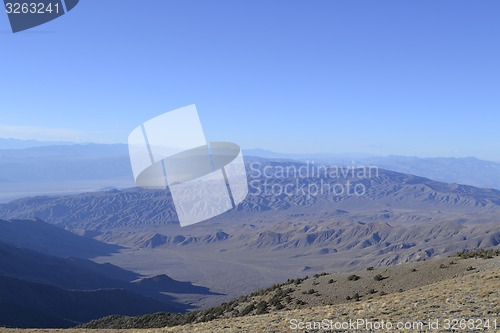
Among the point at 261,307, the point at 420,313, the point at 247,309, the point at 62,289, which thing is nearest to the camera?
the point at 420,313

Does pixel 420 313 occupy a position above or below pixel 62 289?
above

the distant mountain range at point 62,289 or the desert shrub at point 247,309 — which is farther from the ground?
the desert shrub at point 247,309

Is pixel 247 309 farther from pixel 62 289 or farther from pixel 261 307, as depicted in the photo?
pixel 62 289

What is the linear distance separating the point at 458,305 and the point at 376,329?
9.79 ft

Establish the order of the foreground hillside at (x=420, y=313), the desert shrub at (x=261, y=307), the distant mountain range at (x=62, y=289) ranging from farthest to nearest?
the distant mountain range at (x=62, y=289)
the desert shrub at (x=261, y=307)
the foreground hillside at (x=420, y=313)

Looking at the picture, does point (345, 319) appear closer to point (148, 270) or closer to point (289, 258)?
point (148, 270)

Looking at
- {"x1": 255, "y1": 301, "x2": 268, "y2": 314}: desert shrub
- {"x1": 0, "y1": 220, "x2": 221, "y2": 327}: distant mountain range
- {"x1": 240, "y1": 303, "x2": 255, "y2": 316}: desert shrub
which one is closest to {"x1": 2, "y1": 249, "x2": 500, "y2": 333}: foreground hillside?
{"x1": 255, "y1": 301, "x2": 268, "y2": 314}: desert shrub

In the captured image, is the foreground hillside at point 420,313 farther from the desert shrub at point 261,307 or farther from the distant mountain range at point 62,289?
the distant mountain range at point 62,289

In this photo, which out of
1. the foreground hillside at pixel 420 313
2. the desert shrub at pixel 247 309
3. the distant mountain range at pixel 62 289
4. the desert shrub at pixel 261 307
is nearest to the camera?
the foreground hillside at pixel 420 313

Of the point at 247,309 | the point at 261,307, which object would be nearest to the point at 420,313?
the point at 261,307

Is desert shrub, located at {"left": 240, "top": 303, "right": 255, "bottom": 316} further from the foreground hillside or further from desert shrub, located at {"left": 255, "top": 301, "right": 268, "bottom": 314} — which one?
the foreground hillside

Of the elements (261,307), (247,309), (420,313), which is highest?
(420,313)

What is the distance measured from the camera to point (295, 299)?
73.7 ft

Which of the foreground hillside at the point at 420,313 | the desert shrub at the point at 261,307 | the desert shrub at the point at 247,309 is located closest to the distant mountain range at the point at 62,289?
the desert shrub at the point at 247,309
